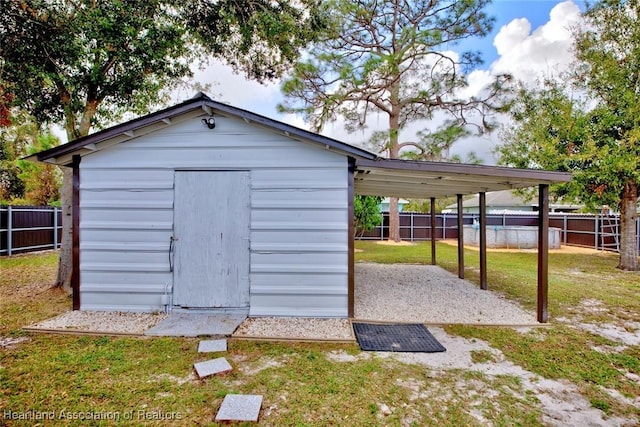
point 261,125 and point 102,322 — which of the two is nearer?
point 102,322

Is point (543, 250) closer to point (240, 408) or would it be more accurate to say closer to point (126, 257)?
point (240, 408)

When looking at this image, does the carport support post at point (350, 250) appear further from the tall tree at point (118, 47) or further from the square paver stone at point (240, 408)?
the tall tree at point (118, 47)

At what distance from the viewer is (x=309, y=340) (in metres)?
3.86

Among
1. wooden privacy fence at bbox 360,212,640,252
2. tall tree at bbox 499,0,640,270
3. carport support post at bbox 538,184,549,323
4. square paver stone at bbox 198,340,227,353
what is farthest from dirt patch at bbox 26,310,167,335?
wooden privacy fence at bbox 360,212,640,252

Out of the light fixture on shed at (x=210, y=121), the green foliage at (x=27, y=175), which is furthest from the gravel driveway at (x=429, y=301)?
the green foliage at (x=27, y=175)

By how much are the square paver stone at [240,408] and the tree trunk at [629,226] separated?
11.7 meters

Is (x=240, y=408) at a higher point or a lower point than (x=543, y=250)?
lower

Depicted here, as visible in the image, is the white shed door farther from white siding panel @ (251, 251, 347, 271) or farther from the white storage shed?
white siding panel @ (251, 251, 347, 271)

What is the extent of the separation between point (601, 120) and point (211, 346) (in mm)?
10866

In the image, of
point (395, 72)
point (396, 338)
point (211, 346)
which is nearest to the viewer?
point (211, 346)

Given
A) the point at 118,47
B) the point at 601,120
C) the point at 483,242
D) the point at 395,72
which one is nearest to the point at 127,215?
the point at 118,47

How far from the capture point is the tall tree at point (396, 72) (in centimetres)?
1288

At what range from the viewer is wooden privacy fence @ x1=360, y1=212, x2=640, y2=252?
13469 millimetres

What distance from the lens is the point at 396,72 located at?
43.5 ft
